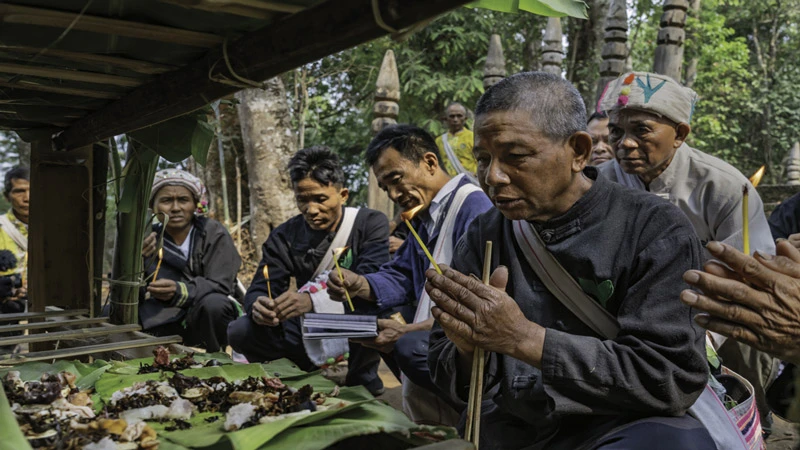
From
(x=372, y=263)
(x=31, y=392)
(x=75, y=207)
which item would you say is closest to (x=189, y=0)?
(x=31, y=392)

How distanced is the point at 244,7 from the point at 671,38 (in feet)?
16.7

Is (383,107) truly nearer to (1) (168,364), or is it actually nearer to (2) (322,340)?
(2) (322,340)

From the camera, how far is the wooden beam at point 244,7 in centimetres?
148

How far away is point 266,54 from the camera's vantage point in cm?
164

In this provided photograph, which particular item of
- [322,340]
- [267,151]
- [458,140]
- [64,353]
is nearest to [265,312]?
[322,340]

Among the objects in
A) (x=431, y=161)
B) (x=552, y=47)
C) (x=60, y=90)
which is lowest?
(x=431, y=161)

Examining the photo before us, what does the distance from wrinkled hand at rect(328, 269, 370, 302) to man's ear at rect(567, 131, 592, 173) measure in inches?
74.3

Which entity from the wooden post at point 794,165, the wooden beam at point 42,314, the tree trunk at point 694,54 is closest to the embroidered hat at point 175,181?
the wooden beam at point 42,314

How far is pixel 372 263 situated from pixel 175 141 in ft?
5.87

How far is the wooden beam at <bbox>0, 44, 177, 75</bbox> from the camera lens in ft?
6.16

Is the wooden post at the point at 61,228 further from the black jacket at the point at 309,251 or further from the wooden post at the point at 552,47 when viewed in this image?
the wooden post at the point at 552,47

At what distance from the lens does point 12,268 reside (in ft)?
17.8

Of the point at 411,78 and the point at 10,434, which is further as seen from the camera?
the point at 411,78

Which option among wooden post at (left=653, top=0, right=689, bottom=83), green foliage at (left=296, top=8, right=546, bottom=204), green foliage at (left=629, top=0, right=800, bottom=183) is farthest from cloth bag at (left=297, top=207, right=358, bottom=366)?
green foliage at (left=629, top=0, right=800, bottom=183)
